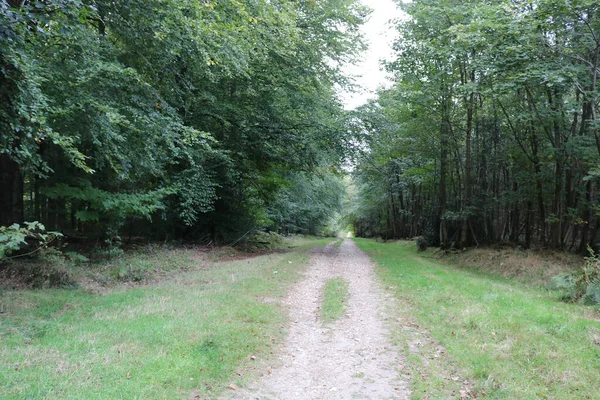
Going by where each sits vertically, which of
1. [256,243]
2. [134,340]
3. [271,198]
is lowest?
[256,243]

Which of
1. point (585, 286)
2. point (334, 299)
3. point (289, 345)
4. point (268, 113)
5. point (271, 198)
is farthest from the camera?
point (271, 198)

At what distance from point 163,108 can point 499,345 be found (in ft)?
34.0

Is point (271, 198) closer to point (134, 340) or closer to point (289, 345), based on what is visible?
point (289, 345)

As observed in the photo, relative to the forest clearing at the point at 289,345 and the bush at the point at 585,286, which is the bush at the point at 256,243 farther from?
the bush at the point at 585,286

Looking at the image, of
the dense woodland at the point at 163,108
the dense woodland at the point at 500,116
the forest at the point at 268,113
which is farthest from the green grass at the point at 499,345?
the dense woodland at the point at 163,108

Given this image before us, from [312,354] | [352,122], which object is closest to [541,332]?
[312,354]

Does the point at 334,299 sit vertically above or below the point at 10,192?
below

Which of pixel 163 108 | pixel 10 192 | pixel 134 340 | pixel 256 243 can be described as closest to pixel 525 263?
pixel 134 340

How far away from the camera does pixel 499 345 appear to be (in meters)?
5.55

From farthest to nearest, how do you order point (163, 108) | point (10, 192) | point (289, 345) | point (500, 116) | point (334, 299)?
point (500, 116), point (163, 108), point (10, 192), point (334, 299), point (289, 345)

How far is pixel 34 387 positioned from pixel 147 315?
2.91m

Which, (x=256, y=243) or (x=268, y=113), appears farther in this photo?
(x=256, y=243)

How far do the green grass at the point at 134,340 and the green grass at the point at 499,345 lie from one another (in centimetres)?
245

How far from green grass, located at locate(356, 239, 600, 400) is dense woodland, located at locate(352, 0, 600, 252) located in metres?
5.74
